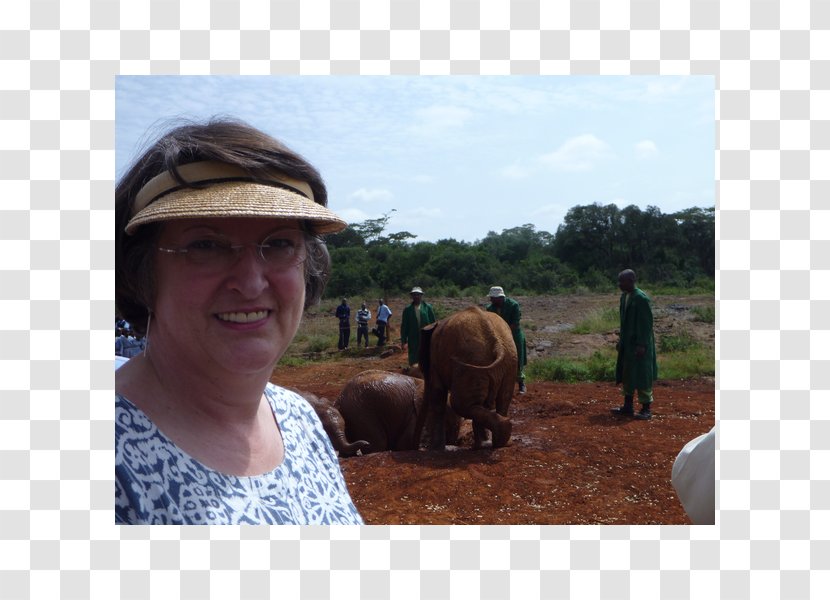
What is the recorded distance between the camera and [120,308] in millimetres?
1839

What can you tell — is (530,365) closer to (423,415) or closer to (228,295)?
(423,415)

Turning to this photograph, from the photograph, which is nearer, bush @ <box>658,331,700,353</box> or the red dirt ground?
the red dirt ground

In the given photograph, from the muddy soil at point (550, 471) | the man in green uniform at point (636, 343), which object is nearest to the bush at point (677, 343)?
the muddy soil at point (550, 471)

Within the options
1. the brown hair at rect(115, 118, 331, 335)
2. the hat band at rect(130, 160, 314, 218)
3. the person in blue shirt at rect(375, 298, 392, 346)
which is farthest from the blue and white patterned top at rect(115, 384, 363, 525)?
the person in blue shirt at rect(375, 298, 392, 346)

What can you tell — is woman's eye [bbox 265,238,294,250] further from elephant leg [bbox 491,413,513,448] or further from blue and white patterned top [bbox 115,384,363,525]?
elephant leg [bbox 491,413,513,448]

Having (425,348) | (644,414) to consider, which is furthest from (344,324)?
(425,348)

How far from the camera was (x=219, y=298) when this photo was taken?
1.61m

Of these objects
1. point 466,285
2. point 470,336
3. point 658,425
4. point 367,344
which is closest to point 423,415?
point 470,336

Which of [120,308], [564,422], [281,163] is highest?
[281,163]

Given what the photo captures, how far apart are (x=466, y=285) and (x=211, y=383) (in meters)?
32.6

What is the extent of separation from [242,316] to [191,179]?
0.33 metres

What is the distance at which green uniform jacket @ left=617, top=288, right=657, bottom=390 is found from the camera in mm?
9102

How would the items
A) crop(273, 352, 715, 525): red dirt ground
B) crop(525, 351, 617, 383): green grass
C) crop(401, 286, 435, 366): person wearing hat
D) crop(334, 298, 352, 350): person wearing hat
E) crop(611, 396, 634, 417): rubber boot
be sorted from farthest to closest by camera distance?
crop(334, 298, 352, 350): person wearing hat
crop(525, 351, 617, 383): green grass
crop(401, 286, 435, 366): person wearing hat
crop(611, 396, 634, 417): rubber boot
crop(273, 352, 715, 525): red dirt ground

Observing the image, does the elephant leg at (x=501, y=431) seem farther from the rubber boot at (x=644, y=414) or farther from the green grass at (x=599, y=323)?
the green grass at (x=599, y=323)
